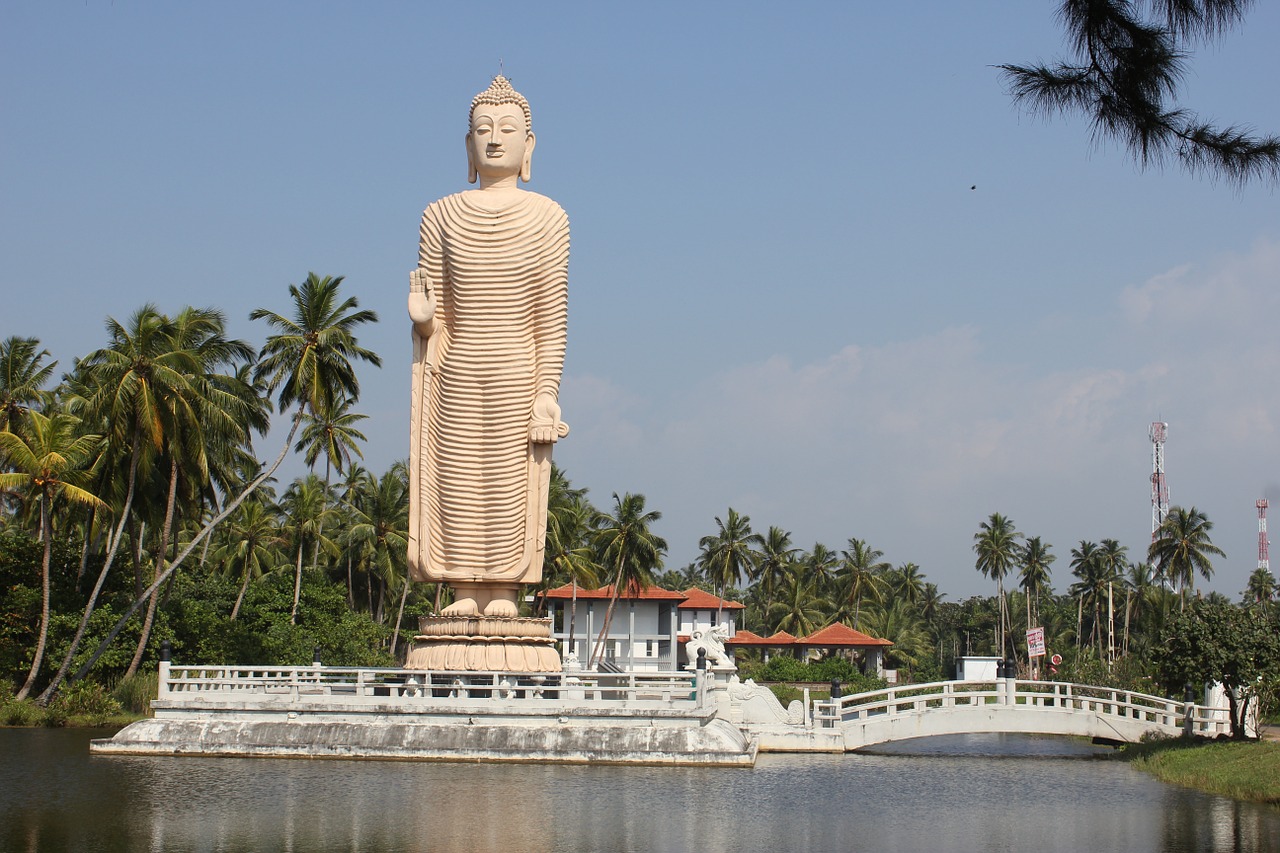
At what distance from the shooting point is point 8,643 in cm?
3183

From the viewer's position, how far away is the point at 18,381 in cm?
3759

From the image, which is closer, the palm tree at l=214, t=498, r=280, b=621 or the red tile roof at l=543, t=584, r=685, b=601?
the palm tree at l=214, t=498, r=280, b=621

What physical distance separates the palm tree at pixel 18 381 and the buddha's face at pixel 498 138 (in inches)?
650

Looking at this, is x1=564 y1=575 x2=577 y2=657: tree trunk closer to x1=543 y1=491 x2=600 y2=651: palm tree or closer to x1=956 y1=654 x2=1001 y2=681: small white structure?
x1=543 y1=491 x2=600 y2=651: palm tree

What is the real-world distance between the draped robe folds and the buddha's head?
0.72 metres

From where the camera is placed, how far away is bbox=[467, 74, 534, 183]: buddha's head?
1095 inches

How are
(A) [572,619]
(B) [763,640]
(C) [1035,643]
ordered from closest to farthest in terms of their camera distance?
1. (C) [1035,643]
2. (A) [572,619]
3. (B) [763,640]

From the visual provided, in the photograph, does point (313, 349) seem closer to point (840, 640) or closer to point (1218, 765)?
→ point (1218, 765)

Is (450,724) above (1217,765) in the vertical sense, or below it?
above

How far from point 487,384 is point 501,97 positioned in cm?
584

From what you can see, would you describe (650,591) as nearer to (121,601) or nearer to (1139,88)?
(121,601)

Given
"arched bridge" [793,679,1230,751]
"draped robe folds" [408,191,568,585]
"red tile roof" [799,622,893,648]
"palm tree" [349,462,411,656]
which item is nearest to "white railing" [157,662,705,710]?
"draped robe folds" [408,191,568,585]

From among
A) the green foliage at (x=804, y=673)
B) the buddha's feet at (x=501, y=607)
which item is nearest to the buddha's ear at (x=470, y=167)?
the buddha's feet at (x=501, y=607)

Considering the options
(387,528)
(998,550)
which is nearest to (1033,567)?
(998,550)
